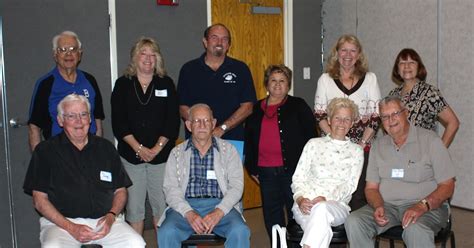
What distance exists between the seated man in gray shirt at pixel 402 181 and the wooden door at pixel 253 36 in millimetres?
2500

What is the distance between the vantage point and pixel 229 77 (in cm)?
401

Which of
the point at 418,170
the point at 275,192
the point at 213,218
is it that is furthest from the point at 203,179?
the point at 418,170

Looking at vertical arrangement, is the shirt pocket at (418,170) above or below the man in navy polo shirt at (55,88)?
below

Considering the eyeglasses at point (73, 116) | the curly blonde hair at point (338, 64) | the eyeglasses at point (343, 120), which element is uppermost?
the curly blonde hair at point (338, 64)

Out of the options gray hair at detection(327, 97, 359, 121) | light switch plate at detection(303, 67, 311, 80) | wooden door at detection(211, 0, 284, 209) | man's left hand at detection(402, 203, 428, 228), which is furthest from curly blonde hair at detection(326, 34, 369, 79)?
light switch plate at detection(303, 67, 311, 80)

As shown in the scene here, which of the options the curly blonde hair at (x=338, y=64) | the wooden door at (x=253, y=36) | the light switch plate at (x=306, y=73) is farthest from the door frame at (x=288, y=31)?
the curly blonde hair at (x=338, y=64)

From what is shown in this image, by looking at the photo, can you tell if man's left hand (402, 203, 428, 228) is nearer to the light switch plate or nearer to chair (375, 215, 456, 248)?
chair (375, 215, 456, 248)

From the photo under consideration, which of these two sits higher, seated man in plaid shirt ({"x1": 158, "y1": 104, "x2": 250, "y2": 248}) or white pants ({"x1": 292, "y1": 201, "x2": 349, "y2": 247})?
seated man in plaid shirt ({"x1": 158, "y1": 104, "x2": 250, "y2": 248})

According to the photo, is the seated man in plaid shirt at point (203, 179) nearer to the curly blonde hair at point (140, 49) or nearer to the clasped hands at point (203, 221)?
the clasped hands at point (203, 221)

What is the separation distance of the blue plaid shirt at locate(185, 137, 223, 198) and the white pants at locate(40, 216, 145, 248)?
46 centimetres

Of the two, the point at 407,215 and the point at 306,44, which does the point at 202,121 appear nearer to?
the point at 407,215

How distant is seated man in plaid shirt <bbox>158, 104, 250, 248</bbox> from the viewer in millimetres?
3318

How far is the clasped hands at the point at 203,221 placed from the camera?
323cm

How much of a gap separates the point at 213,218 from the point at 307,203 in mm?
581
